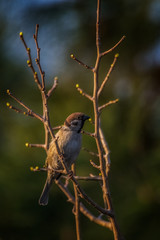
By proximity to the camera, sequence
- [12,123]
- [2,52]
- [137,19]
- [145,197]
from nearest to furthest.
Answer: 1. [145,197]
2. [2,52]
3. [137,19]
4. [12,123]

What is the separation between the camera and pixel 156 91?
2.92m

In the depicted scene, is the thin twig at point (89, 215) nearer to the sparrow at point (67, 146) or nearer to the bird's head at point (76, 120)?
the sparrow at point (67, 146)

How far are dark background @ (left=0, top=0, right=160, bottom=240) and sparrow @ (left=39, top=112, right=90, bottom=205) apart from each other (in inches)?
7.7

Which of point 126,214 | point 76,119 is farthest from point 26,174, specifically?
point 126,214

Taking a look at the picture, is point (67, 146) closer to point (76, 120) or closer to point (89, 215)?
point (76, 120)

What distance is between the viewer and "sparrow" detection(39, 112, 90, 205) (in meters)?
2.42

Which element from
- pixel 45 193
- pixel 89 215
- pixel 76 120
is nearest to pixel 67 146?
pixel 76 120

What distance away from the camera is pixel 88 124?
9.56 ft

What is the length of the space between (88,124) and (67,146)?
509 mm

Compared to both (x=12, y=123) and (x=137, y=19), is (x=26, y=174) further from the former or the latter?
(x=137, y=19)

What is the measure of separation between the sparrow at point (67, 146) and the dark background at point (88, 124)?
0.64 feet

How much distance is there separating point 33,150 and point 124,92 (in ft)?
3.11

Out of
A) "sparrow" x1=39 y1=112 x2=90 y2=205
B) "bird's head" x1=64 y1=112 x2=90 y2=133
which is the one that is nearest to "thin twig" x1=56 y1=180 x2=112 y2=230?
"sparrow" x1=39 y1=112 x2=90 y2=205

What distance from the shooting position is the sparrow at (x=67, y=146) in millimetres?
2418
